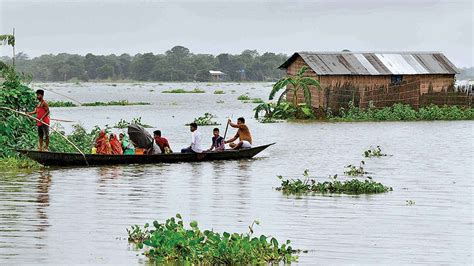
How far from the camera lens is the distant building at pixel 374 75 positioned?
37156 millimetres

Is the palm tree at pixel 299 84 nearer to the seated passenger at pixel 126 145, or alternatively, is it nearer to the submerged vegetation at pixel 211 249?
the seated passenger at pixel 126 145

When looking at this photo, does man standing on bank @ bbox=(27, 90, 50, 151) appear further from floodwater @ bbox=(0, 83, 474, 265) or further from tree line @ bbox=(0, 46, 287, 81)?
tree line @ bbox=(0, 46, 287, 81)

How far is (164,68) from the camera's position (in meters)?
143

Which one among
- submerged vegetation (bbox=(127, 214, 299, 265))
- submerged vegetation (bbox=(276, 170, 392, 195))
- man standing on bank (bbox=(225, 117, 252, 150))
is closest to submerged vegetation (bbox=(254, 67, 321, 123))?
man standing on bank (bbox=(225, 117, 252, 150))

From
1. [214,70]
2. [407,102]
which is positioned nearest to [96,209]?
[407,102]

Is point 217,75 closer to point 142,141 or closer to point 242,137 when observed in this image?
point 242,137

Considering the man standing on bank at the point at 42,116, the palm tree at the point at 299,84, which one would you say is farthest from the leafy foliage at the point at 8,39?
the palm tree at the point at 299,84

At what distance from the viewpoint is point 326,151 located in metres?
24.9

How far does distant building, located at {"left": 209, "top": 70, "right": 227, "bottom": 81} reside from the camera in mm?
143725

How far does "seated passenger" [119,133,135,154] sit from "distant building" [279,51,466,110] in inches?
684

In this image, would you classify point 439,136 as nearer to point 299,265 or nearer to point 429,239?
point 429,239

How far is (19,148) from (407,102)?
2262 cm

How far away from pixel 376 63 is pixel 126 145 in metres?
21.4

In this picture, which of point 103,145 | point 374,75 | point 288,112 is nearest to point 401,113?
point 374,75
